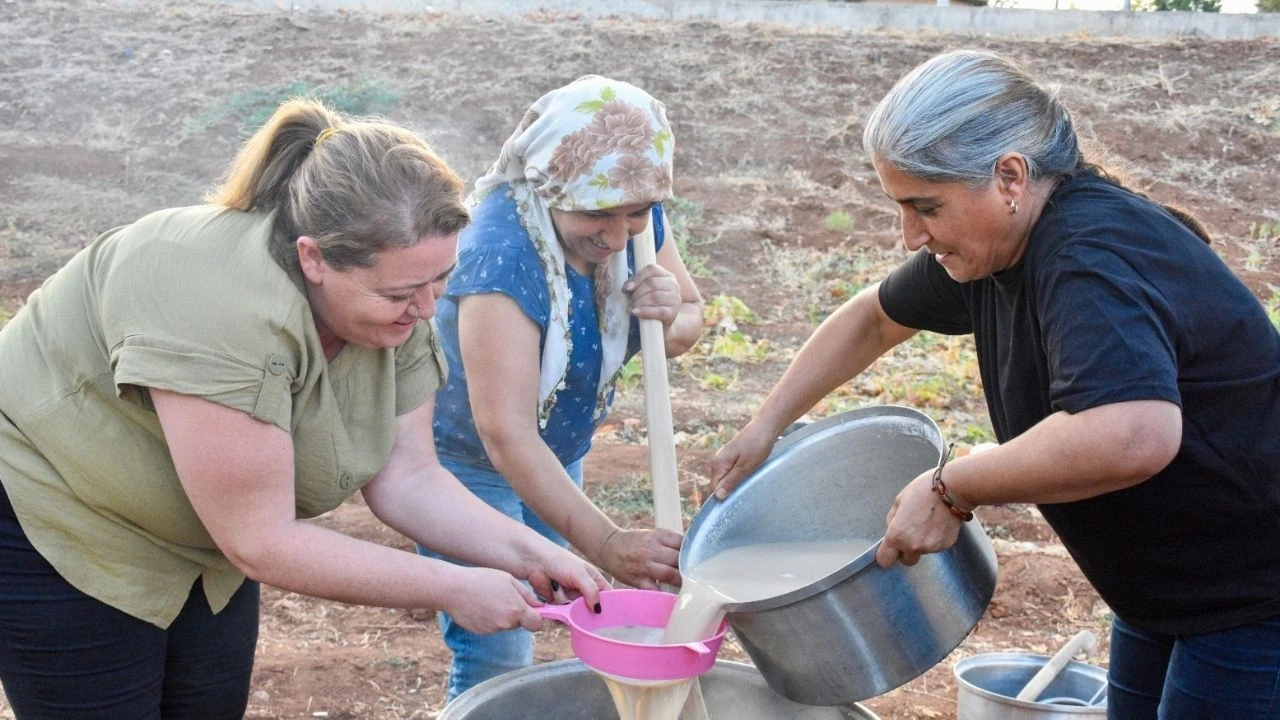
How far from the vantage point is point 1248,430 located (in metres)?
1.90

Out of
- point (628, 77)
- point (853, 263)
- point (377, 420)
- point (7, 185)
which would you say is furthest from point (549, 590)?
point (628, 77)

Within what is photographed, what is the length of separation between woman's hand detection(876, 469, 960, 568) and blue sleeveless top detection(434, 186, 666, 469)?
83 centimetres

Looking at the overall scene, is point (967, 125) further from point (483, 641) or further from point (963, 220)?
point (483, 641)

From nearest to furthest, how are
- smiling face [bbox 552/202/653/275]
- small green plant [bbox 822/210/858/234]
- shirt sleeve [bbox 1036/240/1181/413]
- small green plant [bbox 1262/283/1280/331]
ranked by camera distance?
shirt sleeve [bbox 1036/240/1181/413] → smiling face [bbox 552/202/653/275] → small green plant [bbox 1262/283/1280/331] → small green plant [bbox 822/210/858/234]

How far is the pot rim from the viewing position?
1882mm

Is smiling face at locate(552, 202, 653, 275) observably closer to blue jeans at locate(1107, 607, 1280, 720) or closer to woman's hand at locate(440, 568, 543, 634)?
woman's hand at locate(440, 568, 543, 634)

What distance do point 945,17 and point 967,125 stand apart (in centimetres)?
1522

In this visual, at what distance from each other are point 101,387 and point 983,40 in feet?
48.8

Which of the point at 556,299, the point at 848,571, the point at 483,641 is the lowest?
the point at 483,641

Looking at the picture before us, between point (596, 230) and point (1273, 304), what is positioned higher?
point (596, 230)

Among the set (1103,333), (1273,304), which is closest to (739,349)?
(1273,304)

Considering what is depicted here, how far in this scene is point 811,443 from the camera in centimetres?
242

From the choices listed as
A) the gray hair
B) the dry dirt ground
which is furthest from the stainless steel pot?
the dry dirt ground

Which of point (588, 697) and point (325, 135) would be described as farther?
point (588, 697)
